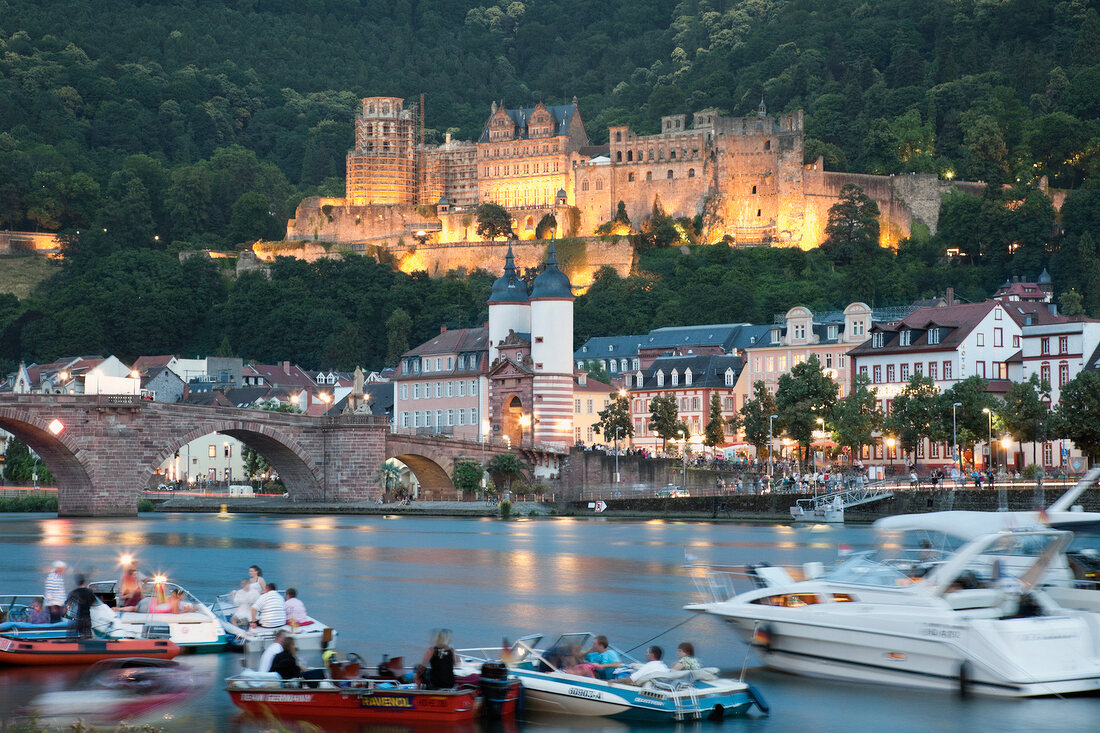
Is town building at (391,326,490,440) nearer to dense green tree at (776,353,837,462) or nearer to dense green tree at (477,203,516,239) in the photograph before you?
dense green tree at (776,353,837,462)

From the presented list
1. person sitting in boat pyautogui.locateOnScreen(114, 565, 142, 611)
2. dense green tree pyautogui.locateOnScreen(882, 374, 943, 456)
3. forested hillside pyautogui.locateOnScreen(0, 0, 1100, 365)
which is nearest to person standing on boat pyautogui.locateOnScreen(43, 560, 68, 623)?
person sitting in boat pyautogui.locateOnScreen(114, 565, 142, 611)

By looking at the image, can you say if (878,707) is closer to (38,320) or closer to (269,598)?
(269,598)

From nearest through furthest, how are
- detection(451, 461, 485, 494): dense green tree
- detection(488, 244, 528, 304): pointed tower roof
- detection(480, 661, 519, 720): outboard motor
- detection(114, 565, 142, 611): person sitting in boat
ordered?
detection(480, 661, 519, 720): outboard motor → detection(114, 565, 142, 611): person sitting in boat → detection(451, 461, 485, 494): dense green tree → detection(488, 244, 528, 304): pointed tower roof

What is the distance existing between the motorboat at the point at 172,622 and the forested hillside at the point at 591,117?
8135 cm

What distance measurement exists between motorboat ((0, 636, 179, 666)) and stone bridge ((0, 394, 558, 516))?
35.8m

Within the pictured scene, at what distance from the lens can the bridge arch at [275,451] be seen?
66438 millimetres

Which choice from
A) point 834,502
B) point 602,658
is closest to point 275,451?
point 834,502

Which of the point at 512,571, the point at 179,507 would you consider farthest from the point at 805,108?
the point at 512,571

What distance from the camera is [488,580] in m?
43.4

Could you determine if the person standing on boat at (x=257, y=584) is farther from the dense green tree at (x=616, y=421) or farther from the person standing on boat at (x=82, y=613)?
the dense green tree at (x=616, y=421)

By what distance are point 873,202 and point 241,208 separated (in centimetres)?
5533

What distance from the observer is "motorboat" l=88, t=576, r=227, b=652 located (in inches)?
1142

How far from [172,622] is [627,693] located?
352 inches

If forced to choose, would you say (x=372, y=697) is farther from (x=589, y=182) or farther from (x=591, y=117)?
(x=591, y=117)
